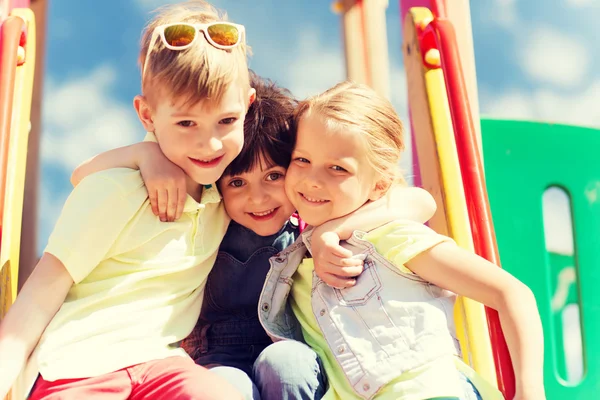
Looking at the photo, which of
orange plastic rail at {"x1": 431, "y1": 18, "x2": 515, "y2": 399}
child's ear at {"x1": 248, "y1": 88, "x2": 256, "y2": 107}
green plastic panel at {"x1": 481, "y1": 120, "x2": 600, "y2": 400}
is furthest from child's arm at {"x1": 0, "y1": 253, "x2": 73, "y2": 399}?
green plastic panel at {"x1": 481, "y1": 120, "x2": 600, "y2": 400}

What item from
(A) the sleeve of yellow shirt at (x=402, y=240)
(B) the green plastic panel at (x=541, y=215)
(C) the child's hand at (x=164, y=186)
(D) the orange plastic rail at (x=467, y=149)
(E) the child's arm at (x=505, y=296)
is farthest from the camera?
(B) the green plastic panel at (x=541, y=215)

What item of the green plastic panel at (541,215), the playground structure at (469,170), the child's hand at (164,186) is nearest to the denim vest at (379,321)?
the playground structure at (469,170)

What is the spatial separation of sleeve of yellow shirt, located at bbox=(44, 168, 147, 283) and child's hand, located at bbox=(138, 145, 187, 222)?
0.03 metres

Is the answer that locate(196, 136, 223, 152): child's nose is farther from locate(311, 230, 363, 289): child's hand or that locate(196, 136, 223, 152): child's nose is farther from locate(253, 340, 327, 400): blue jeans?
locate(253, 340, 327, 400): blue jeans

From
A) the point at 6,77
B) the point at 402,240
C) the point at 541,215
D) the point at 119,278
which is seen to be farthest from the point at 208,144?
the point at 541,215

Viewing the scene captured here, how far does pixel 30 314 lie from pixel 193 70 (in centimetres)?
60

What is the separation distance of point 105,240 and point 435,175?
876 mm

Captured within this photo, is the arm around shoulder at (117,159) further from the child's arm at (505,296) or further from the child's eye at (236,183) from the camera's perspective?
the child's arm at (505,296)

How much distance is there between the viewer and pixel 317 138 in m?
1.43

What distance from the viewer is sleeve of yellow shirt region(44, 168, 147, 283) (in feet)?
4.35

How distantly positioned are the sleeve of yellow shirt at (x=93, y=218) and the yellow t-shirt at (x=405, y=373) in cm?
44

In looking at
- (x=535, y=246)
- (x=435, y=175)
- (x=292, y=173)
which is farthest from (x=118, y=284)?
(x=535, y=246)

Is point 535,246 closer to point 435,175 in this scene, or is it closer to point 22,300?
point 435,175

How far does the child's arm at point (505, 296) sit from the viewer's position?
47.7 inches
